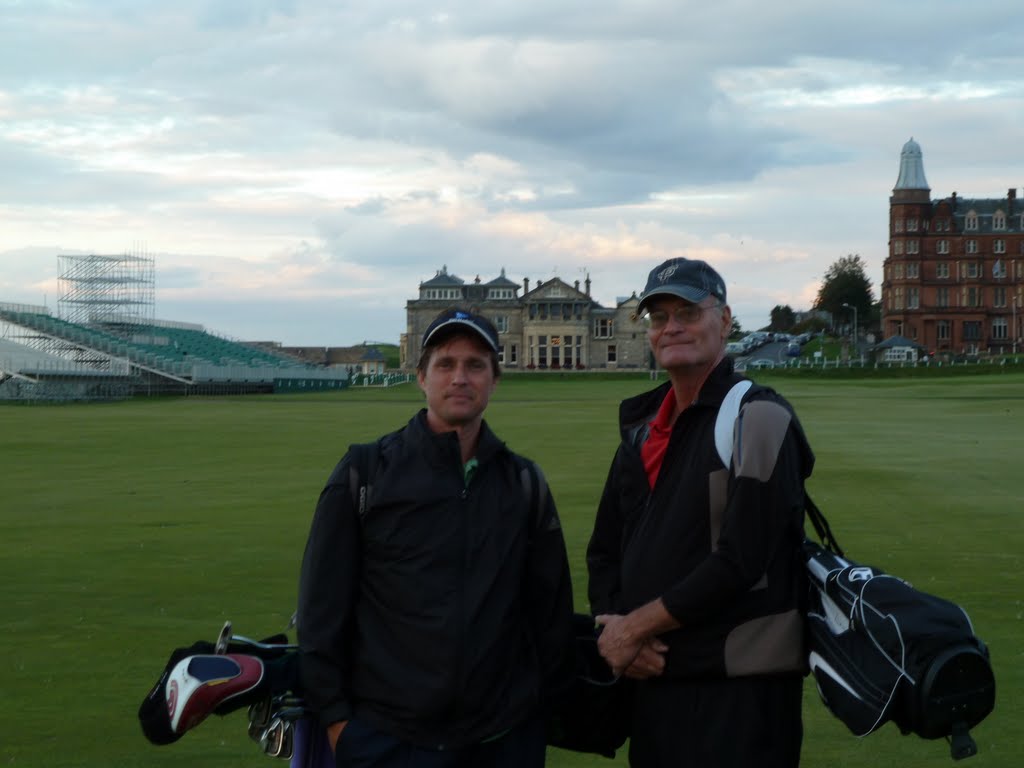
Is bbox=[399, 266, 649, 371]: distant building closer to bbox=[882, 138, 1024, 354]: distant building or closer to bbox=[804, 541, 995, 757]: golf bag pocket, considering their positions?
bbox=[882, 138, 1024, 354]: distant building

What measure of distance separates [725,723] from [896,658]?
713mm

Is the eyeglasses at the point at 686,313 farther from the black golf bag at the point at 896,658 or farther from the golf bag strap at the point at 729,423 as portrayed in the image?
the black golf bag at the point at 896,658

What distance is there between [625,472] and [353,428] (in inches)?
1313

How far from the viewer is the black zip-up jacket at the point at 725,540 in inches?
176

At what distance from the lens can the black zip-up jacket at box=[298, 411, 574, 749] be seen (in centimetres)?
454

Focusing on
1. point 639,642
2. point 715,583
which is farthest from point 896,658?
point 639,642

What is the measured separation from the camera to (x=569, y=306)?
14025 centimetres

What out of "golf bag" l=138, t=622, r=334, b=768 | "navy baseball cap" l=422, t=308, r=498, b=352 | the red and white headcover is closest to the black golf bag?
"navy baseball cap" l=422, t=308, r=498, b=352

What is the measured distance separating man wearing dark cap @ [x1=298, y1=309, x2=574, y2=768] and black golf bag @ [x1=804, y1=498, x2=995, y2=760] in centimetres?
112

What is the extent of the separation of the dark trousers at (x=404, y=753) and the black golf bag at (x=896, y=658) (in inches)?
46.8

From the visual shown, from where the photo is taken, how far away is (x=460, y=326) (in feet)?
16.0

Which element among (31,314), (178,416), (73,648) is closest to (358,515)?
(73,648)

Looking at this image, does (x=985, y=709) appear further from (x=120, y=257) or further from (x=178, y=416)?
(x=120, y=257)

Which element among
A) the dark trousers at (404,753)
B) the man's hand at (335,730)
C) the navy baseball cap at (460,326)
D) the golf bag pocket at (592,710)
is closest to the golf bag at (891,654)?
the golf bag pocket at (592,710)
